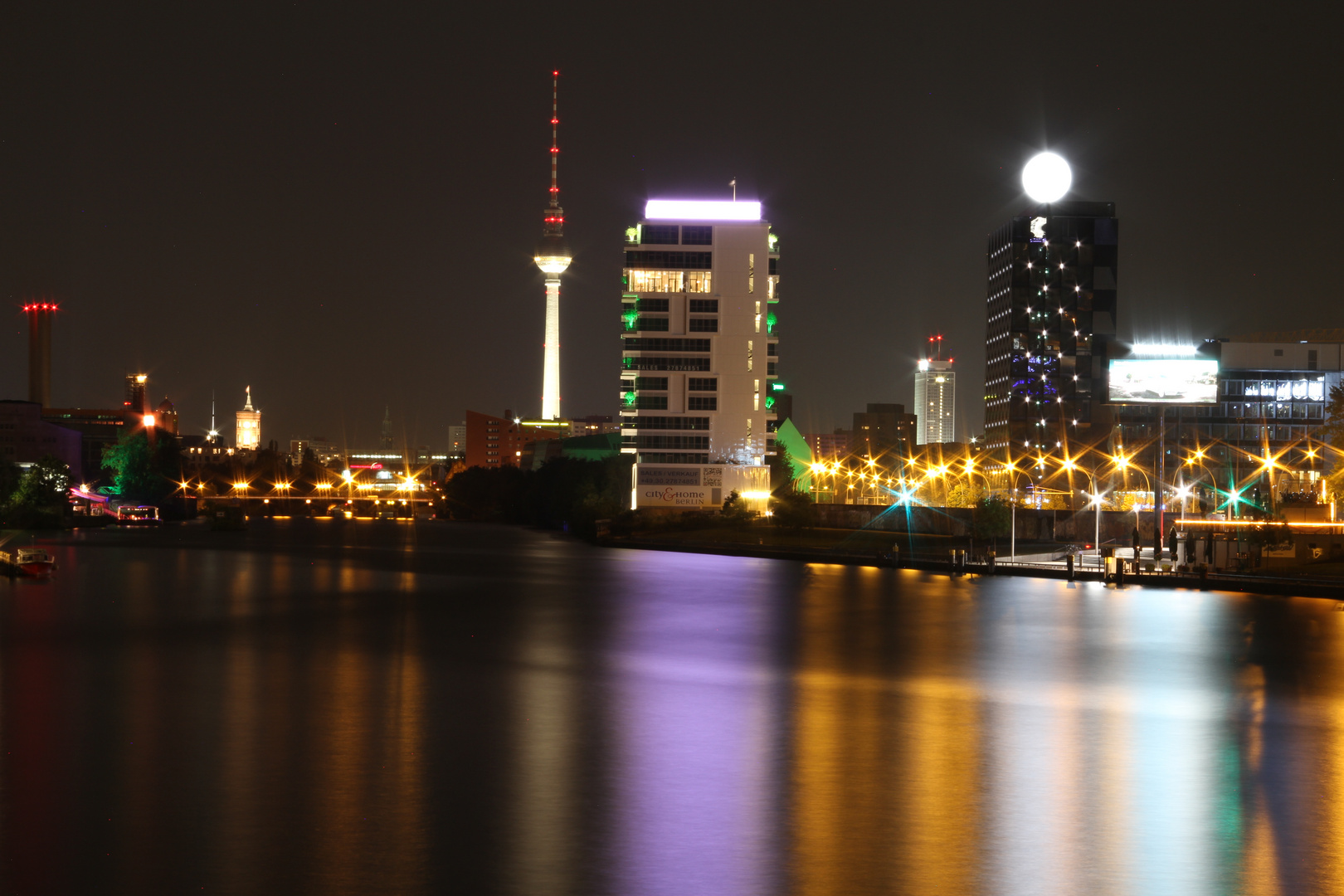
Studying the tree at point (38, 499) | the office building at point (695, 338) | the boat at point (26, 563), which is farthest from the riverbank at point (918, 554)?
the tree at point (38, 499)

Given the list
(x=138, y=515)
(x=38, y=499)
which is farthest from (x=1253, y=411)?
(x=138, y=515)

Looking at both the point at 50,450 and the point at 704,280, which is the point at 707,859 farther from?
the point at 50,450

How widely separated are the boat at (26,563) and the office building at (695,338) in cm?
6068

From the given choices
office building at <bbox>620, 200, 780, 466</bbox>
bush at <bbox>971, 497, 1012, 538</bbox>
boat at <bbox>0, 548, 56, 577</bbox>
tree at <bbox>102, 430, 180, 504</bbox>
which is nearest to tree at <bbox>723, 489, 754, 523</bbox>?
office building at <bbox>620, 200, 780, 466</bbox>

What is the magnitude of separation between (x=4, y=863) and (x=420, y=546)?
85.3 m

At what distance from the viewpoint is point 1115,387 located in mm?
71500

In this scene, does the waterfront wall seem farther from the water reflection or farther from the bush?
the water reflection

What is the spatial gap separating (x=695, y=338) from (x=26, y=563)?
65005 millimetres

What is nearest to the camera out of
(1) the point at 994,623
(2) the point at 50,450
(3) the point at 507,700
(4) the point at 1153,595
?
(3) the point at 507,700

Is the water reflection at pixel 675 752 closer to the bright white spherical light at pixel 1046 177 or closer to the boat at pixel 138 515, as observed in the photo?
the bright white spherical light at pixel 1046 177

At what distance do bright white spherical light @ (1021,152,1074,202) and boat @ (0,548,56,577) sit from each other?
89.0 m

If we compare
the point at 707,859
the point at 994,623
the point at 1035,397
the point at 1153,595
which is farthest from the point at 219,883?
the point at 1035,397

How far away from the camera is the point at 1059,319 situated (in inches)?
4870

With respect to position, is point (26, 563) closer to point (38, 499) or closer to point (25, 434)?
point (38, 499)
